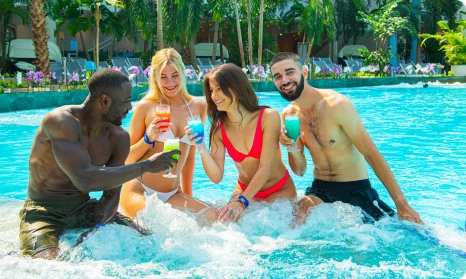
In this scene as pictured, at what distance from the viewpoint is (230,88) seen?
4230 millimetres

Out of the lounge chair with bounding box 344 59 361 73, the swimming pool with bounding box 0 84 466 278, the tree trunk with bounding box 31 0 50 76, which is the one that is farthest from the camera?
the lounge chair with bounding box 344 59 361 73

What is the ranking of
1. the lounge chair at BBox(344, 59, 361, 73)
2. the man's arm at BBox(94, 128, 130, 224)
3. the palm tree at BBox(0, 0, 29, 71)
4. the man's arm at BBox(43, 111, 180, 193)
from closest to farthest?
the man's arm at BBox(43, 111, 180, 193) → the man's arm at BBox(94, 128, 130, 224) → the palm tree at BBox(0, 0, 29, 71) → the lounge chair at BBox(344, 59, 361, 73)

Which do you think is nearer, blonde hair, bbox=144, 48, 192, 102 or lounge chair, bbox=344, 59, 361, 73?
blonde hair, bbox=144, 48, 192, 102

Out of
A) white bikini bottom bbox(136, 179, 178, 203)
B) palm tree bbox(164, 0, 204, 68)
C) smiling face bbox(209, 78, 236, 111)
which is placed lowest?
white bikini bottom bbox(136, 179, 178, 203)

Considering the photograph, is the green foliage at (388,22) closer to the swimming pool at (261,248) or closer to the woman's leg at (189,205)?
the swimming pool at (261,248)

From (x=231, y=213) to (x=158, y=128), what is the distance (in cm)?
80

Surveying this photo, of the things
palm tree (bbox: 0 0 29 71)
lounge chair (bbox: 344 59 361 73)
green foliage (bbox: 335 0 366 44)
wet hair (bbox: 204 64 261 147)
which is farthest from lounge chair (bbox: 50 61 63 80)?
green foliage (bbox: 335 0 366 44)

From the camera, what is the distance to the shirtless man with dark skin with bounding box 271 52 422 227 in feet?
13.8

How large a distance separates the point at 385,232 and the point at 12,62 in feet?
74.1

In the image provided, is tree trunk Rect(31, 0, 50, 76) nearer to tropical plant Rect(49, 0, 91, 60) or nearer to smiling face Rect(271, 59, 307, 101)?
tropical plant Rect(49, 0, 91, 60)

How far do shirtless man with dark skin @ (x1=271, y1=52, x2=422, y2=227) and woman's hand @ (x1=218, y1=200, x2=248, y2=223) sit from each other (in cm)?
46

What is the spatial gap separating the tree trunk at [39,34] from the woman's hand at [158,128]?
1529 centimetres

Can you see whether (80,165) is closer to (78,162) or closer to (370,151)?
(78,162)

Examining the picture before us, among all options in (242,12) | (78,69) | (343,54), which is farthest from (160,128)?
(343,54)
